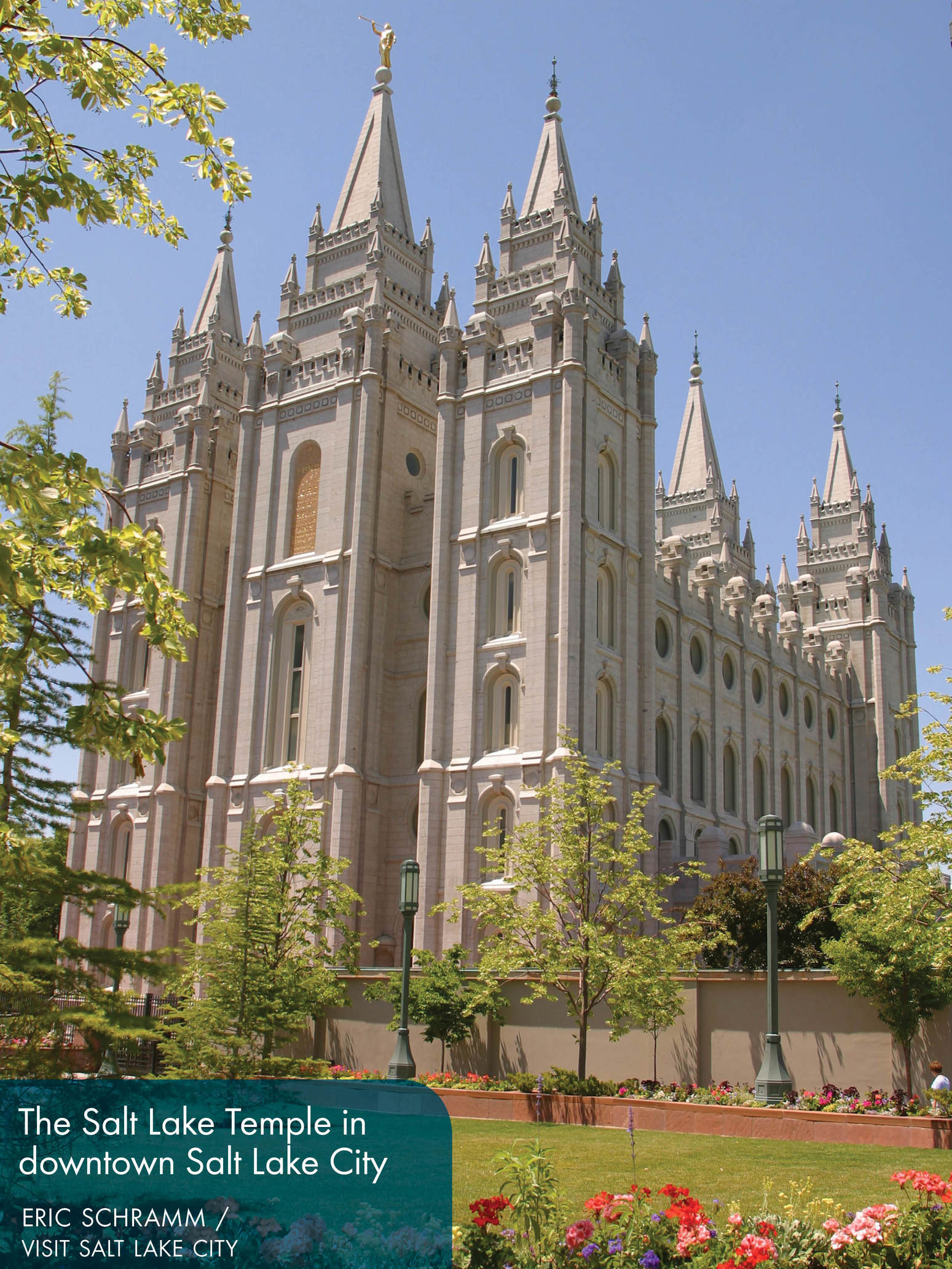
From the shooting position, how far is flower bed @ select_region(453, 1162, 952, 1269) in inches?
312

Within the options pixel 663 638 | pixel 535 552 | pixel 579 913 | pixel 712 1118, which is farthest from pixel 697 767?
pixel 712 1118

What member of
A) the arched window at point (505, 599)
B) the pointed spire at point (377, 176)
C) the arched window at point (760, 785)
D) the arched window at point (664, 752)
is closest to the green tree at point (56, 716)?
the arched window at point (505, 599)

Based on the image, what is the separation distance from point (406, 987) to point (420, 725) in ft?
59.9

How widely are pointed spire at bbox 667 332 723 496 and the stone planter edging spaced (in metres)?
49.7

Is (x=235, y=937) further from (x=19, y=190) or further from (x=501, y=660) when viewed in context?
(x=501, y=660)

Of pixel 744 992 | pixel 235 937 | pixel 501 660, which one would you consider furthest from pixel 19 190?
pixel 501 660

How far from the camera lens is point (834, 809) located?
61.5 m

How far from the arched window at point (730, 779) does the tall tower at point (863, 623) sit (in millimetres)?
13175

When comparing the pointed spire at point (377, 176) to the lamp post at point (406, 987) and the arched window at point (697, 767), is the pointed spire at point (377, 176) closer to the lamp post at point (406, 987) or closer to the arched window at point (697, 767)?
the arched window at point (697, 767)

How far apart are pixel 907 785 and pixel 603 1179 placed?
56489 millimetres

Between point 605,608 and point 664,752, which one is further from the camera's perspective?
point 664,752

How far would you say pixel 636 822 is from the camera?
25516 mm

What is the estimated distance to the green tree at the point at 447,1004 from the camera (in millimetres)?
25219
